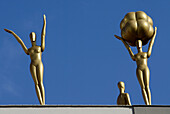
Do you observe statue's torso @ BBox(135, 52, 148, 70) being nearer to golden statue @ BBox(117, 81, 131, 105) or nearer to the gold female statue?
the gold female statue

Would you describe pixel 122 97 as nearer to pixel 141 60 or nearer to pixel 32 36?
pixel 141 60

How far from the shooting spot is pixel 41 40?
30.4ft

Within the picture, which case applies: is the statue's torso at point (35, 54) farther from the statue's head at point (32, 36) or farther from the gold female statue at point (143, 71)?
the gold female statue at point (143, 71)

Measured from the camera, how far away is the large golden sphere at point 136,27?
9.53 meters

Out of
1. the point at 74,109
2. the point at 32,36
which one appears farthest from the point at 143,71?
the point at 32,36

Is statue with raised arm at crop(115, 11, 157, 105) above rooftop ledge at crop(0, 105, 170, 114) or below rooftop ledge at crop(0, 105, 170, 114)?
above

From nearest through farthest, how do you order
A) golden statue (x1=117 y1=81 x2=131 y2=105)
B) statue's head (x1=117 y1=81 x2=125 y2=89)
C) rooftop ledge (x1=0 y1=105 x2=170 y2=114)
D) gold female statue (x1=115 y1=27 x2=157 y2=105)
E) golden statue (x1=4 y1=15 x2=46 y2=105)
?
rooftop ledge (x1=0 y1=105 x2=170 y2=114) < golden statue (x1=4 y1=15 x2=46 y2=105) < gold female statue (x1=115 y1=27 x2=157 y2=105) < golden statue (x1=117 y1=81 x2=131 y2=105) < statue's head (x1=117 y1=81 x2=125 y2=89)

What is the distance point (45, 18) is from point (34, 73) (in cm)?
114

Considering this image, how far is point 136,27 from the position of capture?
31.2 ft

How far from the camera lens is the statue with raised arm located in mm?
9227

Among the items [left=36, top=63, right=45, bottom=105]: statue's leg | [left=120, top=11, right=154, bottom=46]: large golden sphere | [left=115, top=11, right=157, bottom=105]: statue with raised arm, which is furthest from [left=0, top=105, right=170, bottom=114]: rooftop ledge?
[left=120, top=11, right=154, bottom=46]: large golden sphere

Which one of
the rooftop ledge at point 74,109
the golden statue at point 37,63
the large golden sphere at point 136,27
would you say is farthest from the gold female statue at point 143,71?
the golden statue at point 37,63

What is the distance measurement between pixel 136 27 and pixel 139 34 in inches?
5.9

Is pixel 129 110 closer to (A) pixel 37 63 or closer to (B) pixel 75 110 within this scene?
(B) pixel 75 110
